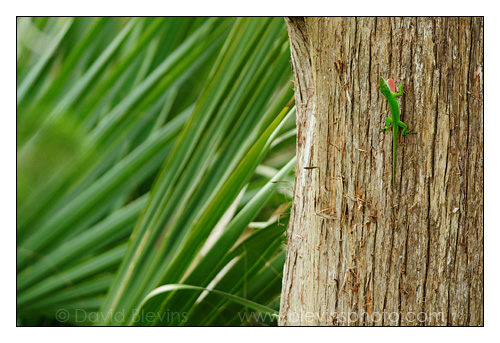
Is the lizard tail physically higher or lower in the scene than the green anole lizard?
lower

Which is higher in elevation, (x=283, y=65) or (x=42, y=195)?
(x=283, y=65)

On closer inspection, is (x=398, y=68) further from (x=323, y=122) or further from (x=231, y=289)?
(x=231, y=289)

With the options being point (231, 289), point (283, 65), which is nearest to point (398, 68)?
point (283, 65)

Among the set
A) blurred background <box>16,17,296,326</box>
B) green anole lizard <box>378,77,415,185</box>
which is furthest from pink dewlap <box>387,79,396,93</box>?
blurred background <box>16,17,296,326</box>

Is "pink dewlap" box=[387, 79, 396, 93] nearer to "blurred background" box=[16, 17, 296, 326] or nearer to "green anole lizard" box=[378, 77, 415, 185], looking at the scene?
"green anole lizard" box=[378, 77, 415, 185]

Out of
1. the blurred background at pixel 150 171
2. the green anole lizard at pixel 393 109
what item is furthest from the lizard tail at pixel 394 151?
the blurred background at pixel 150 171

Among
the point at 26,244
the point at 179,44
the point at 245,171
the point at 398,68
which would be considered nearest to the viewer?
the point at 398,68

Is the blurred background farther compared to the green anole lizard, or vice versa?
the blurred background

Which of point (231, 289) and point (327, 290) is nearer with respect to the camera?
point (327, 290)
